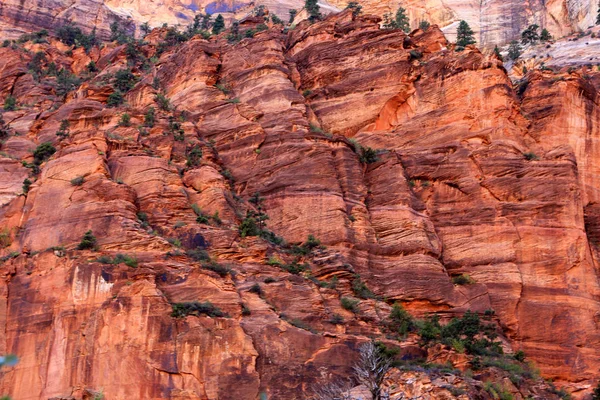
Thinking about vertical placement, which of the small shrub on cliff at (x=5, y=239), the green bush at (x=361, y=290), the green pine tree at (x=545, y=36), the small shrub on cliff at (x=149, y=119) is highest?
the green pine tree at (x=545, y=36)

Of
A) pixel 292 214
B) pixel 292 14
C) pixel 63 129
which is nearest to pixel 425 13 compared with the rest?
pixel 292 14

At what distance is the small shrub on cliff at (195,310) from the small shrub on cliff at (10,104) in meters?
34.1

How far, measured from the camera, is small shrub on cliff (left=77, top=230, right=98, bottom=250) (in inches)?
1764

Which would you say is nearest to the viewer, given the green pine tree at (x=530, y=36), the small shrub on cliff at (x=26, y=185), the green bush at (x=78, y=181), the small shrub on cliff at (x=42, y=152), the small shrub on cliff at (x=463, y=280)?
the green bush at (x=78, y=181)

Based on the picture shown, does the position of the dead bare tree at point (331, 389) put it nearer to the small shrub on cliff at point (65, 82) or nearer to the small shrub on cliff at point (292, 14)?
the small shrub on cliff at point (65, 82)

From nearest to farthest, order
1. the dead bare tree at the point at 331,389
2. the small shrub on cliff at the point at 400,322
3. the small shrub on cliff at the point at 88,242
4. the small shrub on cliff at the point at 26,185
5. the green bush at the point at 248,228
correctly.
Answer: the dead bare tree at the point at 331,389, the small shrub on cliff at the point at 88,242, the small shrub on cliff at the point at 400,322, the green bush at the point at 248,228, the small shrub on cliff at the point at 26,185

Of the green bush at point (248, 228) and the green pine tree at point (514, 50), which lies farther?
the green pine tree at point (514, 50)

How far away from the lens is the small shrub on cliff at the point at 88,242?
44.8 meters

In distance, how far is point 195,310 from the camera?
41688mm

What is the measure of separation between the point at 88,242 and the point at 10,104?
29922 millimetres

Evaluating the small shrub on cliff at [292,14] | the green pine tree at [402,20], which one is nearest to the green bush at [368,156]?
the green pine tree at [402,20]

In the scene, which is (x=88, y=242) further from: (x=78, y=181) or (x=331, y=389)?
(x=331, y=389)

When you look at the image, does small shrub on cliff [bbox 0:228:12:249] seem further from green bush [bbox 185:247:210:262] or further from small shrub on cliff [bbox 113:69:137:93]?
small shrub on cliff [bbox 113:69:137:93]

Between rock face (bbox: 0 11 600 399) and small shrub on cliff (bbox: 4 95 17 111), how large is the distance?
81cm
